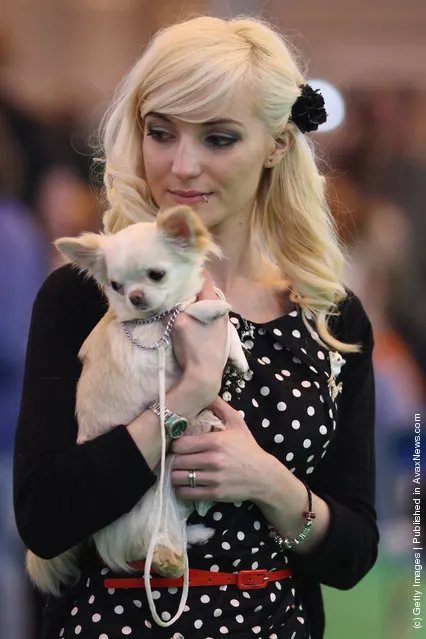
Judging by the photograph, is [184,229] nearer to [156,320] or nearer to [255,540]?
[156,320]

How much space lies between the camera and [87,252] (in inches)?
56.9

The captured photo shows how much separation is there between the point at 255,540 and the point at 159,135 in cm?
70

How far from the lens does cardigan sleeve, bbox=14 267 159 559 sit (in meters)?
1.33

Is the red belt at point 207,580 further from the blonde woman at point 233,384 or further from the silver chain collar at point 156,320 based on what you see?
the silver chain collar at point 156,320

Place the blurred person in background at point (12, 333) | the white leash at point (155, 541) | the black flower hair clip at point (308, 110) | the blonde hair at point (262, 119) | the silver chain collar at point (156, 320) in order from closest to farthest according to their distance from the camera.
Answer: the white leash at point (155, 541) → the silver chain collar at point (156, 320) → the blonde hair at point (262, 119) → the black flower hair clip at point (308, 110) → the blurred person in background at point (12, 333)

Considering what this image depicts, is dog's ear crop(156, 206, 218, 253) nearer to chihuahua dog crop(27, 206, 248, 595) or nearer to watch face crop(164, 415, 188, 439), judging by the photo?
chihuahua dog crop(27, 206, 248, 595)

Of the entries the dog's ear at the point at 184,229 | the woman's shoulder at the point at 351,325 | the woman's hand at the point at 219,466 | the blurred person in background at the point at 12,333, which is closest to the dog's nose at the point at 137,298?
the dog's ear at the point at 184,229

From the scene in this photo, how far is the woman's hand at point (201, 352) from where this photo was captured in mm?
1391

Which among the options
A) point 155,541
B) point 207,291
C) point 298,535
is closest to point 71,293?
point 207,291

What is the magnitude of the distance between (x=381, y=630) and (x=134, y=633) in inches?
86.7

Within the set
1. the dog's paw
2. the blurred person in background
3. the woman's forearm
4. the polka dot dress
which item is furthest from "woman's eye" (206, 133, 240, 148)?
the blurred person in background

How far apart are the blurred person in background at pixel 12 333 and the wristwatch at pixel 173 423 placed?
5.53 feet

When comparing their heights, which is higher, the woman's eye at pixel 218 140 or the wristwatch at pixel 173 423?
the woman's eye at pixel 218 140

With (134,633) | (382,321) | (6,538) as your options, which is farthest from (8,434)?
(134,633)
